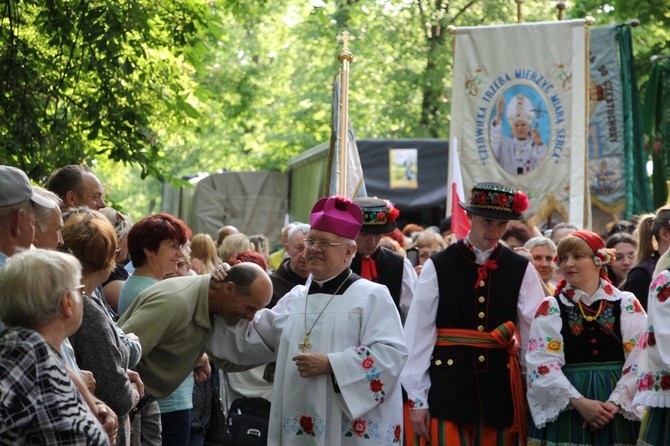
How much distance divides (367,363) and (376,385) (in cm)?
13

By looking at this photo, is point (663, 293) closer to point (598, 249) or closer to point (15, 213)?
point (598, 249)

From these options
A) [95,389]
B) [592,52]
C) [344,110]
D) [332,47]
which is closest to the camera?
[95,389]

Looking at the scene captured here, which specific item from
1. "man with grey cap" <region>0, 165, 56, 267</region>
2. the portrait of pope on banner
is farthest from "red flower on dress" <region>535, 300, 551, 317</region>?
the portrait of pope on banner

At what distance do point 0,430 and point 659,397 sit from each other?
12.9 feet

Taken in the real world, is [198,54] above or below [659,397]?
above

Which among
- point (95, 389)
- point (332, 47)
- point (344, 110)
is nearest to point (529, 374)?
point (95, 389)

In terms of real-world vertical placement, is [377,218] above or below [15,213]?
above

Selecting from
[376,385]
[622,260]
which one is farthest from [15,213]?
[622,260]

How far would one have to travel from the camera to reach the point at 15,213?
5.49 m

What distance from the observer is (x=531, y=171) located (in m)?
15.1

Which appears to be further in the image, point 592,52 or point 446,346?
point 592,52

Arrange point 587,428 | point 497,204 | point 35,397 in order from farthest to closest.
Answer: point 497,204
point 587,428
point 35,397

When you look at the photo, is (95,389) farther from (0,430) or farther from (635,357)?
(635,357)

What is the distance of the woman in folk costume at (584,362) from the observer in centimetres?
768
